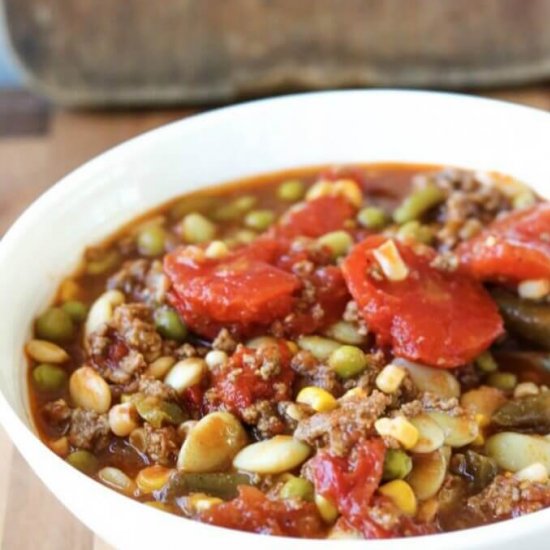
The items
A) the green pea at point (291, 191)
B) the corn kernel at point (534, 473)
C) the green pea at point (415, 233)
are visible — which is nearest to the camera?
the corn kernel at point (534, 473)

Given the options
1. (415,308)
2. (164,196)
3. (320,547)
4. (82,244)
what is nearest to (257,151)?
(164,196)

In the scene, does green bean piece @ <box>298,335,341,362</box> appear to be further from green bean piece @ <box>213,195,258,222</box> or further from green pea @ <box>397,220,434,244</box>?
green bean piece @ <box>213,195,258,222</box>

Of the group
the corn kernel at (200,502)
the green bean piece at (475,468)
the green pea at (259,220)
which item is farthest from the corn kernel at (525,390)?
the green pea at (259,220)

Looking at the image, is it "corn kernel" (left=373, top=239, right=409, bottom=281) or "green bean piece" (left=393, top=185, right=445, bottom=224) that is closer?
"corn kernel" (left=373, top=239, right=409, bottom=281)

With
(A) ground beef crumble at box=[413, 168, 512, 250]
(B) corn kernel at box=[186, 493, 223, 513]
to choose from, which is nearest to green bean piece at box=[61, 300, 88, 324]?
(B) corn kernel at box=[186, 493, 223, 513]

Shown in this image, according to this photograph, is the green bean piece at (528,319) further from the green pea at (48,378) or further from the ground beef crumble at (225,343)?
the green pea at (48,378)
